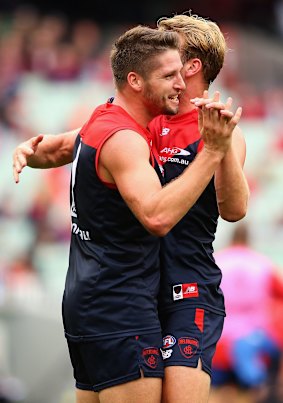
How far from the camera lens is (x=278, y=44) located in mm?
14891

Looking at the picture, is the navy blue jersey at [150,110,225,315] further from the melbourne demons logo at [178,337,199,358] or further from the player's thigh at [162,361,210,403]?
the player's thigh at [162,361,210,403]

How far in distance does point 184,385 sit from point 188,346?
206mm

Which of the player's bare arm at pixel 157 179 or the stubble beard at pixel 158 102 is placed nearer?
the player's bare arm at pixel 157 179

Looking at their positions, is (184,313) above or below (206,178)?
below

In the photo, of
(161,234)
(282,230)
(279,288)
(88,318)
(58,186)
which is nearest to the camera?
(161,234)

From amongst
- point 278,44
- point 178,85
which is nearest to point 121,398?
point 178,85

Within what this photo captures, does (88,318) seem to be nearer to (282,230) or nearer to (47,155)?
(47,155)

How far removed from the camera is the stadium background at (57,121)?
1021cm

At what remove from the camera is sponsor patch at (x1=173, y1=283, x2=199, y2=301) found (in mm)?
5395

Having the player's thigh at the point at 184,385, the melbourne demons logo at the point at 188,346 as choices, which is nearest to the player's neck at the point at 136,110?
the melbourne demons logo at the point at 188,346

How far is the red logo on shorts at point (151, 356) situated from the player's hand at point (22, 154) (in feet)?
3.48

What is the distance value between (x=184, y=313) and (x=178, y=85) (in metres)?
1.14

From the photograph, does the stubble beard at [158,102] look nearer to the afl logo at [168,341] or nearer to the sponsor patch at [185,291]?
the sponsor patch at [185,291]

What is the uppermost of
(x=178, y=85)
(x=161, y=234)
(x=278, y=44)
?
(x=278, y=44)
